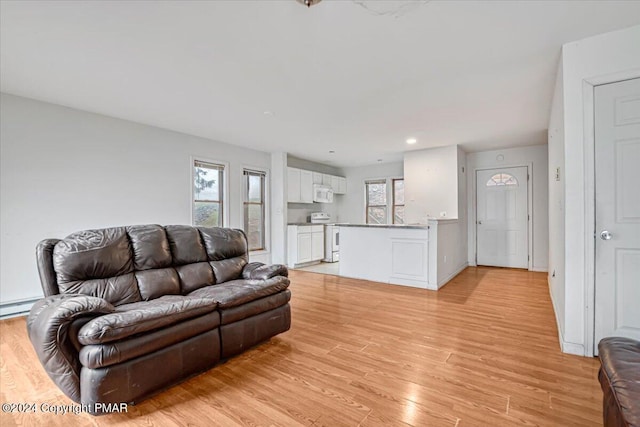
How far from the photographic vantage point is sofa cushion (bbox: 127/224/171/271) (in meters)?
2.64

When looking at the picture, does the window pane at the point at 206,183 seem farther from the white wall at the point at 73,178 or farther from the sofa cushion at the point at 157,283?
the sofa cushion at the point at 157,283

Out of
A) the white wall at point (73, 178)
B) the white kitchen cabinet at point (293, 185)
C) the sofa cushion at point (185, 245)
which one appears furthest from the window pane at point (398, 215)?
the sofa cushion at point (185, 245)

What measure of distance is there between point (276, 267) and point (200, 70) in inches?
81.0

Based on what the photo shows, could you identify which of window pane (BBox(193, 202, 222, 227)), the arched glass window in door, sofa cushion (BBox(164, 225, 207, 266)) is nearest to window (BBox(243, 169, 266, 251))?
window pane (BBox(193, 202, 222, 227))

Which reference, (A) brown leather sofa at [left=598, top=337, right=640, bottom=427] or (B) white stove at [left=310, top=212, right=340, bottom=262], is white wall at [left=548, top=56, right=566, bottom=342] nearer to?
(A) brown leather sofa at [left=598, top=337, right=640, bottom=427]

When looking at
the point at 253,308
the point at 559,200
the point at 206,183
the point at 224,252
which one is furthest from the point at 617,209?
the point at 206,183

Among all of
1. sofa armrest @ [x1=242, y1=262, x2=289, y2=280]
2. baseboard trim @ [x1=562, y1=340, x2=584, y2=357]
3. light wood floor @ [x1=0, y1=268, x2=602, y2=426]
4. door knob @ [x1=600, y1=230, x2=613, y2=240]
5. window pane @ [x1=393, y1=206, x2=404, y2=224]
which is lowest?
light wood floor @ [x1=0, y1=268, x2=602, y2=426]

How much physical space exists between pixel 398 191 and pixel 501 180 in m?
2.39

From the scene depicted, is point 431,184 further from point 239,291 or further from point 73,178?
point 73,178

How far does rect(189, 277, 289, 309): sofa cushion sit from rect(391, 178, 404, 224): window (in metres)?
5.53

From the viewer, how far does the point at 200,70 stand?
282cm

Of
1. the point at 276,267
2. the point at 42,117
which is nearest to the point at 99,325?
→ the point at 276,267

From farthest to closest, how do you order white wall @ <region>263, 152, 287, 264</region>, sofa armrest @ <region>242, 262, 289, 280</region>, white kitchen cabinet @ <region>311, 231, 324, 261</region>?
1. white kitchen cabinet @ <region>311, 231, 324, 261</region>
2. white wall @ <region>263, 152, 287, 264</region>
3. sofa armrest @ <region>242, 262, 289, 280</region>

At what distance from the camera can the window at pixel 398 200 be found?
780 centimetres
